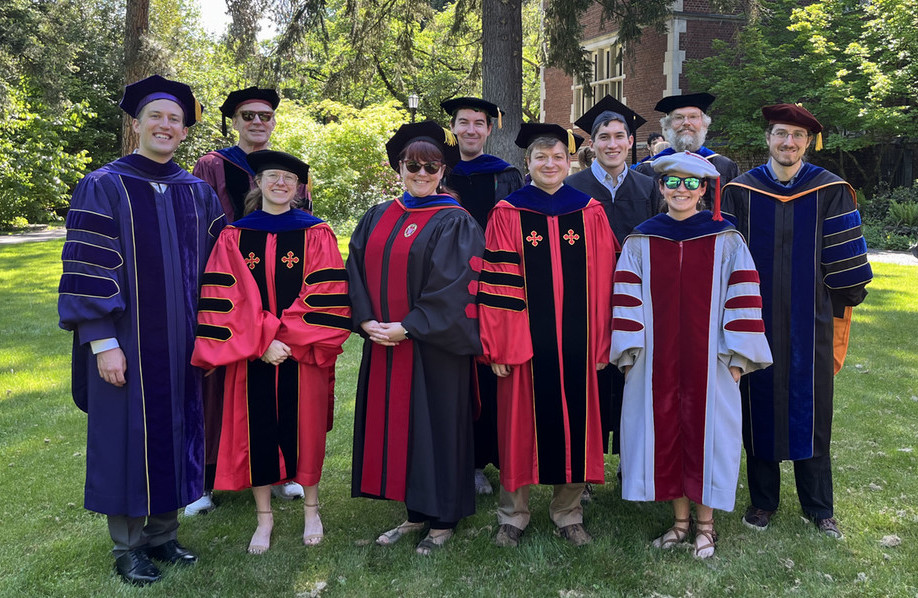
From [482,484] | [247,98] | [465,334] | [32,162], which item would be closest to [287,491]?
[482,484]

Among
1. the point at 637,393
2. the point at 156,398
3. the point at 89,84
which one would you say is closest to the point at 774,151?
the point at 637,393

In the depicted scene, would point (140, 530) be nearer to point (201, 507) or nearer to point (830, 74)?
point (201, 507)

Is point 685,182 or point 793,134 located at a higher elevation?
point 793,134

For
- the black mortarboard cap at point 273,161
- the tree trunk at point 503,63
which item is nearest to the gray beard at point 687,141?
the black mortarboard cap at point 273,161

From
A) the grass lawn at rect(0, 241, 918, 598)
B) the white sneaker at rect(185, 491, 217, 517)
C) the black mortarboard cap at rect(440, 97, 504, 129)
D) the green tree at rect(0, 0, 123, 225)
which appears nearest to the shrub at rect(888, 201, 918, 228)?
the grass lawn at rect(0, 241, 918, 598)

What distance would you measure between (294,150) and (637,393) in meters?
16.1

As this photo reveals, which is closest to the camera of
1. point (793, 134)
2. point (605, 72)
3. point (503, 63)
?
point (793, 134)

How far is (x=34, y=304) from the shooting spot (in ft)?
34.7

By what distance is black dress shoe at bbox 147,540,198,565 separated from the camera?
3.60 m

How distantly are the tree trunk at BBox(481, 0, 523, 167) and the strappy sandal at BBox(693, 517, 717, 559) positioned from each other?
253 inches

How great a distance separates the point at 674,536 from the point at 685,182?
178 cm

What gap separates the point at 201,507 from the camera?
4.24 m

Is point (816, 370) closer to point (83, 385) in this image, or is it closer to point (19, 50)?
point (83, 385)

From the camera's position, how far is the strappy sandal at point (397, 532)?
381 cm
